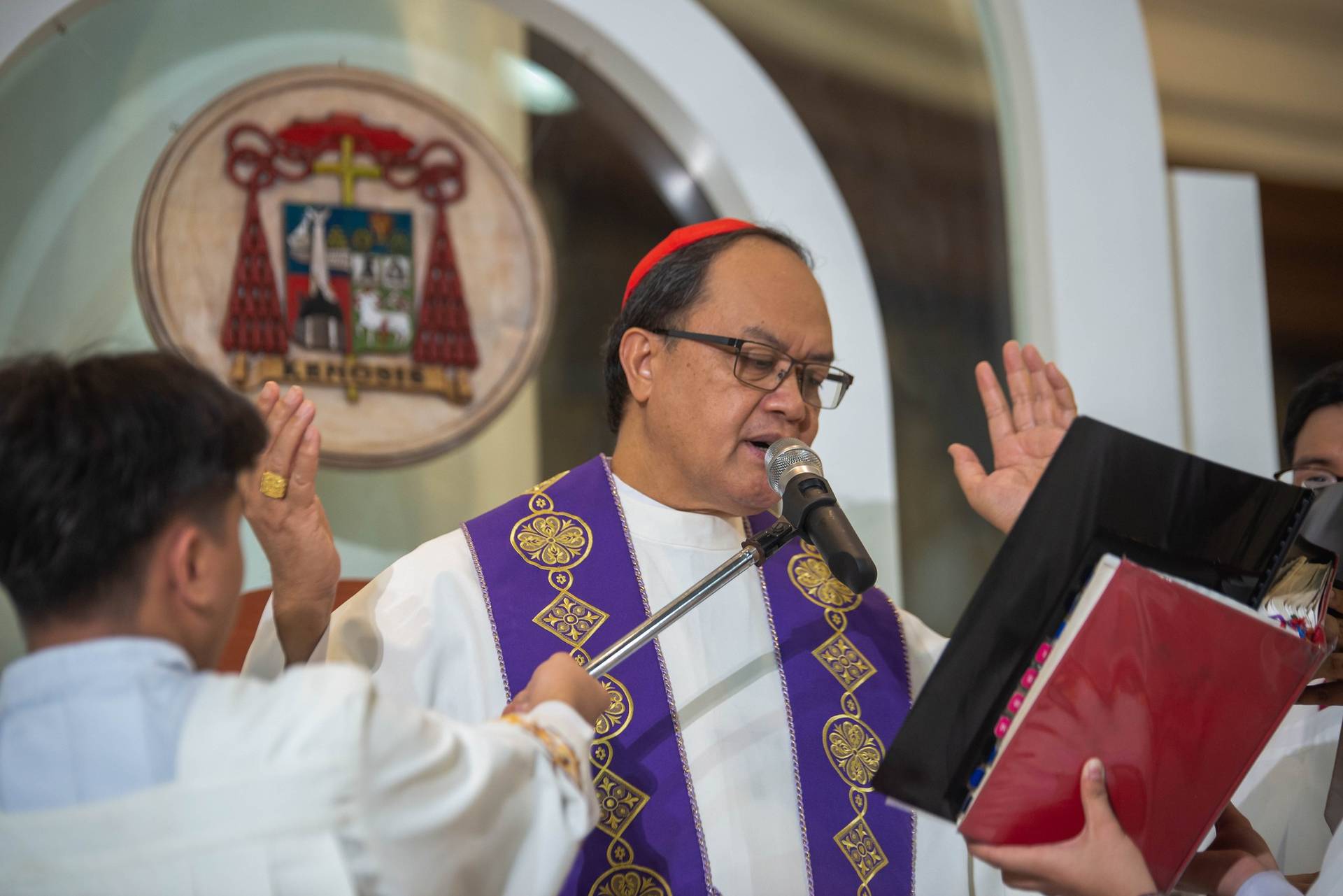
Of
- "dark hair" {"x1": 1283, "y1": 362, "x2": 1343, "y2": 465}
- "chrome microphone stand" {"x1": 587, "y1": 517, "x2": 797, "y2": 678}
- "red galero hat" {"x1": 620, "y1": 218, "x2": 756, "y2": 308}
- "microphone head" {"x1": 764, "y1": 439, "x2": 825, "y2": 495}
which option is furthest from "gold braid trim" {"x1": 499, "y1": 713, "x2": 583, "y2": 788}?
"dark hair" {"x1": 1283, "y1": 362, "x2": 1343, "y2": 465}

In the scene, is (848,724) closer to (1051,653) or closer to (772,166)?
(1051,653)

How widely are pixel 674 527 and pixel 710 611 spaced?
225 mm

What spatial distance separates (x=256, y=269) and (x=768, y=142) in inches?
75.7

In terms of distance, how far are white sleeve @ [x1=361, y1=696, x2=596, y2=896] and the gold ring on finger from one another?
2.83 feet

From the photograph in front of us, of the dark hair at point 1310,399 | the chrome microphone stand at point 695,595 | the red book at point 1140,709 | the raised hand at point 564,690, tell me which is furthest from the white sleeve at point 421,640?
Result: the dark hair at point 1310,399

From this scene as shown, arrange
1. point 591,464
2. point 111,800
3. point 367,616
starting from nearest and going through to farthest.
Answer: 1. point 111,800
2. point 367,616
3. point 591,464

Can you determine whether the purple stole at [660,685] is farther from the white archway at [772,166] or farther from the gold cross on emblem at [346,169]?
the gold cross on emblem at [346,169]

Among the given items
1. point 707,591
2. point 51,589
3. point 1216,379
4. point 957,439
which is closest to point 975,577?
point 957,439

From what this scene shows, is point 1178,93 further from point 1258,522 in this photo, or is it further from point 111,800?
point 111,800

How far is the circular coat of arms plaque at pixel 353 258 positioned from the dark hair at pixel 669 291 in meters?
1.38

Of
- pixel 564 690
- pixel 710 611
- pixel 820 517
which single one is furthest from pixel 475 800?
pixel 710 611

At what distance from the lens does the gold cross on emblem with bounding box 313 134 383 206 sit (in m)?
4.60

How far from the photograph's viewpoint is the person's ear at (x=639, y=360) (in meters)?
3.19

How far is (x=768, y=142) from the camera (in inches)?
188
